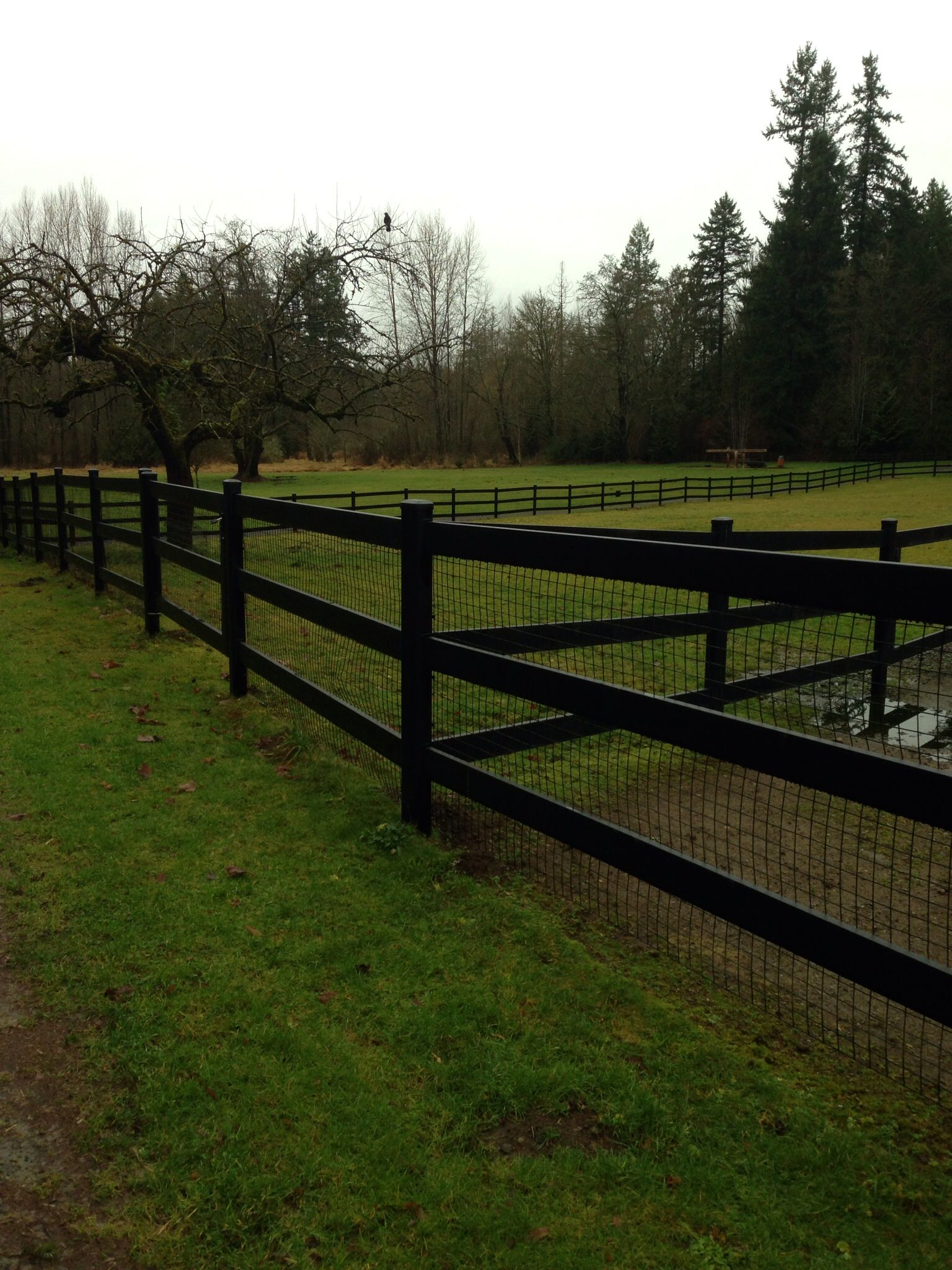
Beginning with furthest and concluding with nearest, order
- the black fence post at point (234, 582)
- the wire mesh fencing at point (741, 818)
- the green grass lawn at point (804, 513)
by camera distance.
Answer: the green grass lawn at point (804, 513), the black fence post at point (234, 582), the wire mesh fencing at point (741, 818)

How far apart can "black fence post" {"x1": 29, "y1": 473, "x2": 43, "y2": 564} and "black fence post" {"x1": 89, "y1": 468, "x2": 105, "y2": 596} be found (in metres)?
3.90

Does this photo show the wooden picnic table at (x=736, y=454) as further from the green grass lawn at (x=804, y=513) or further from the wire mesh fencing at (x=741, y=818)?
the wire mesh fencing at (x=741, y=818)

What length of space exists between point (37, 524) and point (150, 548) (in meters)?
7.64

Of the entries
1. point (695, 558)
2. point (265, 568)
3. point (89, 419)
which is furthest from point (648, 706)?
point (89, 419)

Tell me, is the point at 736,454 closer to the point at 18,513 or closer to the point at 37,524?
the point at 18,513

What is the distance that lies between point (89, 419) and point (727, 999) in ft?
155

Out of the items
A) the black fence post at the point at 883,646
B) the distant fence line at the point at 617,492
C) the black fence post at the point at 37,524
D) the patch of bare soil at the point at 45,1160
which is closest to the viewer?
the patch of bare soil at the point at 45,1160

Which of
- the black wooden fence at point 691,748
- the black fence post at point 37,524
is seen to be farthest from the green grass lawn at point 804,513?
the black wooden fence at point 691,748

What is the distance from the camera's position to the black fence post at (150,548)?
9.12 m

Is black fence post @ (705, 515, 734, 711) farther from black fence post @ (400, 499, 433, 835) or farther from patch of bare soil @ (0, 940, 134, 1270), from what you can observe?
patch of bare soil @ (0, 940, 134, 1270)

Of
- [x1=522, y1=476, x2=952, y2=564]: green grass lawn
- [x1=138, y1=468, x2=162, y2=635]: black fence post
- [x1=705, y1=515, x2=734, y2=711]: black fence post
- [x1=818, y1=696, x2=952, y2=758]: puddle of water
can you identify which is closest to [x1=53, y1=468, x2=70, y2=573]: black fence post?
[x1=138, y1=468, x2=162, y2=635]: black fence post

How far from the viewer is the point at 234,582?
6926mm

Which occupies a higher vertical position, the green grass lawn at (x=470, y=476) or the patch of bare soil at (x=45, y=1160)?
the green grass lawn at (x=470, y=476)

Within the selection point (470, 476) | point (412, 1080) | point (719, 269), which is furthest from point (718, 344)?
point (412, 1080)
